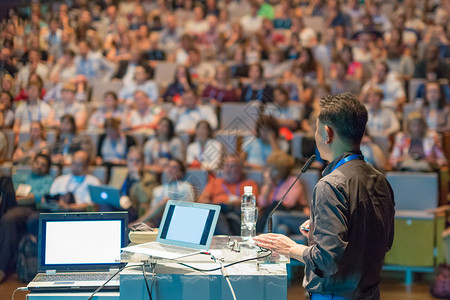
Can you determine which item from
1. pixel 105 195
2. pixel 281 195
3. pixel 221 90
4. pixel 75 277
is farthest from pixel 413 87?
pixel 75 277

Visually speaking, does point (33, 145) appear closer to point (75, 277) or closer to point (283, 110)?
point (283, 110)

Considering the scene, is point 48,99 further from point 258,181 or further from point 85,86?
point 258,181

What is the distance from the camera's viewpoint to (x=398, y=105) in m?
5.74

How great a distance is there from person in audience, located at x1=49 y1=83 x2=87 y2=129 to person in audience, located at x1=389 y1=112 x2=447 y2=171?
325 cm

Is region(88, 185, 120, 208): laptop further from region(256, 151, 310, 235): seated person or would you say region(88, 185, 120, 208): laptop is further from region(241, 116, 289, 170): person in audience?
region(241, 116, 289, 170): person in audience

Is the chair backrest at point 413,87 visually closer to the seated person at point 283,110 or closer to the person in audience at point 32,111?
the seated person at point 283,110

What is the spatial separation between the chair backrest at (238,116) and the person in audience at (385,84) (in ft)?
4.24

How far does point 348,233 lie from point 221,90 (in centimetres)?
452

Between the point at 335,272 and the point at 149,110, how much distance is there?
15.1ft

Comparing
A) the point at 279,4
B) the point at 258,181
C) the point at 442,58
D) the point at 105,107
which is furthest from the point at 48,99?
the point at 442,58

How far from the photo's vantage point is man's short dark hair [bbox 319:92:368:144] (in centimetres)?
168

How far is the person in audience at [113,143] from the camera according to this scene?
17.5ft

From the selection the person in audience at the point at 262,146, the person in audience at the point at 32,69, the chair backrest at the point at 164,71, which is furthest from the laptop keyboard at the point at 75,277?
the chair backrest at the point at 164,71

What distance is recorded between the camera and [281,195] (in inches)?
170
